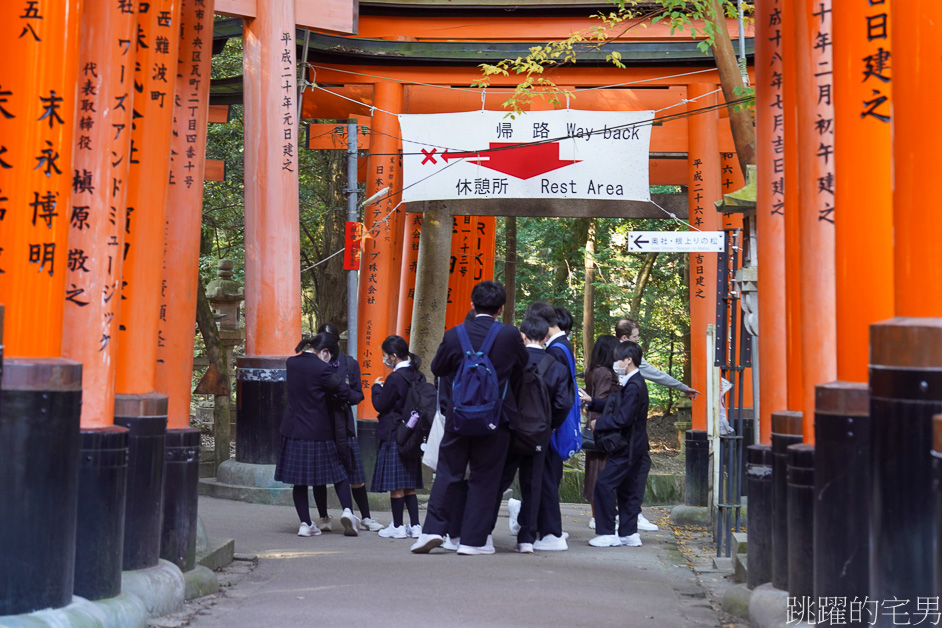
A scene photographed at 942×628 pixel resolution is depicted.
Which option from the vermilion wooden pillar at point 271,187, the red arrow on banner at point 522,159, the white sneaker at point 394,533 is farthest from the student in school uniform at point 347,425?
the red arrow on banner at point 522,159

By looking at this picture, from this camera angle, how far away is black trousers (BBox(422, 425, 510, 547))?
23.7 feet

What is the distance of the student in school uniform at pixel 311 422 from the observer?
8078 mm

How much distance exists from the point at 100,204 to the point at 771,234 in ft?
12.5

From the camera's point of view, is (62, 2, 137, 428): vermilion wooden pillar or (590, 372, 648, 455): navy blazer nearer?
(62, 2, 137, 428): vermilion wooden pillar

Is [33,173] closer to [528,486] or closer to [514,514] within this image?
[528,486]

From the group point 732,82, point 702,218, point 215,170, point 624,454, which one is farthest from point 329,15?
point 624,454

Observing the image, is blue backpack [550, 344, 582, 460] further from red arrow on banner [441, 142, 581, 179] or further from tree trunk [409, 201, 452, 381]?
red arrow on banner [441, 142, 581, 179]

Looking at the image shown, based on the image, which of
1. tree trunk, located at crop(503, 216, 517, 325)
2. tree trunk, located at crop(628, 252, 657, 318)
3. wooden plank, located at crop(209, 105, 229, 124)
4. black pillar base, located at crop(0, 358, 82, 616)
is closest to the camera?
black pillar base, located at crop(0, 358, 82, 616)

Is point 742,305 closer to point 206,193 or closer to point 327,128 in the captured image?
point 327,128

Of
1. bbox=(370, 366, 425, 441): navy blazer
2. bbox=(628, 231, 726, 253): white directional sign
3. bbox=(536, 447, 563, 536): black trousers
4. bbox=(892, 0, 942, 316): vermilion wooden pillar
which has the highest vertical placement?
bbox=(628, 231, 726, 253): white directional sign

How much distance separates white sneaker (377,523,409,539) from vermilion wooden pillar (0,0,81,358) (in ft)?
15.1

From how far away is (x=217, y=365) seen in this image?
50.0 feet

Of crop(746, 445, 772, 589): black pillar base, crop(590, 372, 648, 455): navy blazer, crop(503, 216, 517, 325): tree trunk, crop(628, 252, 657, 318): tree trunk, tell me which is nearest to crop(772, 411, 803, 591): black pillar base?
crop(746, 445, 772, 589): black pillar base

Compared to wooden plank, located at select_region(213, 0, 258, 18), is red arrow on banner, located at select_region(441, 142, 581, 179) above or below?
below
